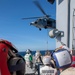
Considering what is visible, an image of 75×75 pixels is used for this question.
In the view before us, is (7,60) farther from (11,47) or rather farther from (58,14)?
(58,14)

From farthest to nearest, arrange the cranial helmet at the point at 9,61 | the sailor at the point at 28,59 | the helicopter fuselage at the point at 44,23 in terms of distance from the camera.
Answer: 1. the helicopter fuselage at the point at 44,23
2. the sailor at the point at 28,59
3. the cranial helmet at the point at 9,61

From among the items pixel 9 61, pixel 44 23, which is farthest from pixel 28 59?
pixel 44 23

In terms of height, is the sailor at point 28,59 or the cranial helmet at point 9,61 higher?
the cranial helmet at point 9,61

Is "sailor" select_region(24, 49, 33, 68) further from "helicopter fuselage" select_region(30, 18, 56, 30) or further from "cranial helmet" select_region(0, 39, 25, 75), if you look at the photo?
"helicopter fuselage" select_region(30, 18, 56, 30)

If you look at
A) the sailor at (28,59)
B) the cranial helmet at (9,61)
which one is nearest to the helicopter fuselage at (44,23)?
the sailor at (28,59)

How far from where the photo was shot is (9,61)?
170cm

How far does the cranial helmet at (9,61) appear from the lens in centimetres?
164

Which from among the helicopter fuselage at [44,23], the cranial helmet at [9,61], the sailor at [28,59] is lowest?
the sailor at [28,59]

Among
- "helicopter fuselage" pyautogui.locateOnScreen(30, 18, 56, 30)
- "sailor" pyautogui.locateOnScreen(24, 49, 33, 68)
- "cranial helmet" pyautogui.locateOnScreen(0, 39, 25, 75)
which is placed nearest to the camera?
"cranial helmet" pyautogui.locateOnScreen(0, 39, 25, 75)

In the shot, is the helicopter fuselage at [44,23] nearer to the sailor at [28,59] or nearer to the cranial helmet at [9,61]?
the sailor at [28,59]

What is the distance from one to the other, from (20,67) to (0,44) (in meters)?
0.22

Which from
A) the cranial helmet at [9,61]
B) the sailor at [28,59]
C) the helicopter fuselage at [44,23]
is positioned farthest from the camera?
the helicopter fuselage at [44,23]

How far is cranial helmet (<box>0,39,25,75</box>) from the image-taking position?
1639 mm

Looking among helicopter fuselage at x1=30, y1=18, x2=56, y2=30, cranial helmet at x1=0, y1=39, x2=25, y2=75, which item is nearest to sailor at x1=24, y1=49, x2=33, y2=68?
cranial helmet at x1=0, y1=39, x2=25, y2=75
